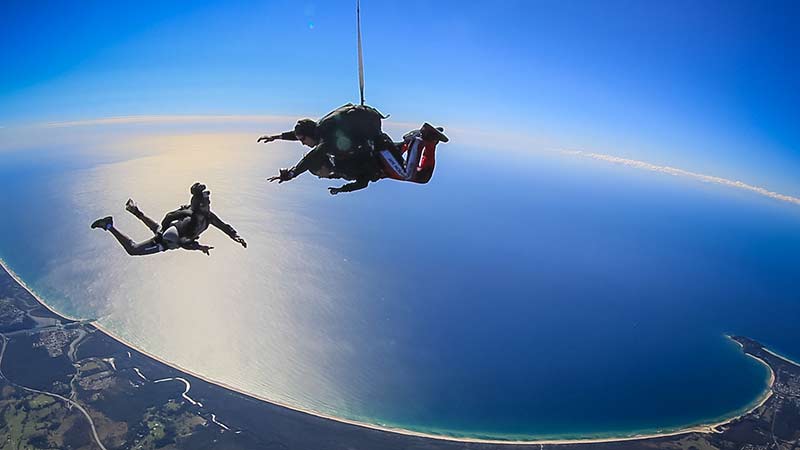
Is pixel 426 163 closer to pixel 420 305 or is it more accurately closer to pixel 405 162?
pixel 405 162

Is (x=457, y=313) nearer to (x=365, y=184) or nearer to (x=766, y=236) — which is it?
(x=365, y=184)

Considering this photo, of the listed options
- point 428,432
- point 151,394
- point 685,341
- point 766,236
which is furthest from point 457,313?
point 766,236

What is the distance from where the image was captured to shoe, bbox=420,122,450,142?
15.4ft

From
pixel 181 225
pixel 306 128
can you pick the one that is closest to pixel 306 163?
pixel 306 128

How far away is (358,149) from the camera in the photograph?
14.8 ft

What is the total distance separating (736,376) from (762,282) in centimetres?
6602

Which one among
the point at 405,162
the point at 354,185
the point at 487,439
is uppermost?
the point at 405,162

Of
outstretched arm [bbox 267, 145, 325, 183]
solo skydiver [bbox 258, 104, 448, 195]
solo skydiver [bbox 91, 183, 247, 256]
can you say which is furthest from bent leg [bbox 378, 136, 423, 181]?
solo skydiver [bbox 91, 183, 247, 256]

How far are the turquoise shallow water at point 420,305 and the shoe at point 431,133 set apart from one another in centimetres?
3692

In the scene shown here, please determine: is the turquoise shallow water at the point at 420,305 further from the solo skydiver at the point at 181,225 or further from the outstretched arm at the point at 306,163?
the outstretched arm at the point at 306,163

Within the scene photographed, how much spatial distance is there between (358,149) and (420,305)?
5904 cm

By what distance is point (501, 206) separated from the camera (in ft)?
488

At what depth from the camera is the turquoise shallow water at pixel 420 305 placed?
40.6m

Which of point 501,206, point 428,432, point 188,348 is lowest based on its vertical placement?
point 428,432
